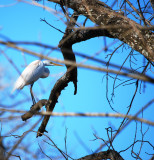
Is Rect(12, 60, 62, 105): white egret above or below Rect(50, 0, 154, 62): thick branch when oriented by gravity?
above

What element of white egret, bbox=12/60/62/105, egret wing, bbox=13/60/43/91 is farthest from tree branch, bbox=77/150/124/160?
egret wing, bbox=13/60/43/91

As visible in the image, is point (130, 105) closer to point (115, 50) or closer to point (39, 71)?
point (115, 50)

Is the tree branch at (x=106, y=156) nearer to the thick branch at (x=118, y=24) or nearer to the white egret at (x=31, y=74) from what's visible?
the thick branch at (x=118, y=24)

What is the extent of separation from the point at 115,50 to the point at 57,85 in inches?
26.7

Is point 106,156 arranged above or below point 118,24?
below

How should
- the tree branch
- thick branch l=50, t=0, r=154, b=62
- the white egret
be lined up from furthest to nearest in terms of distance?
the white egret < the tree branch < thick branch l=50, t=0, r=154, b=62

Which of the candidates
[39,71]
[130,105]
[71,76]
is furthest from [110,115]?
[39,71]

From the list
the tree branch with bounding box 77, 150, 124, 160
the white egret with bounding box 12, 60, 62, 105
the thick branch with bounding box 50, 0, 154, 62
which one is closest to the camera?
the thick branch with bounding box 50, 0, 154, 62

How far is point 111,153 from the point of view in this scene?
2039 mm

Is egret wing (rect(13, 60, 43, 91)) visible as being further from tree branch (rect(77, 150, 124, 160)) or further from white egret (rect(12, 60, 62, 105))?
tree branch (rect(77, 150, 124, 160))

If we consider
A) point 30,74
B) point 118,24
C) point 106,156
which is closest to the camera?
point 118,24

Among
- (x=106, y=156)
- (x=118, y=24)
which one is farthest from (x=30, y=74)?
(x=118, y=24)

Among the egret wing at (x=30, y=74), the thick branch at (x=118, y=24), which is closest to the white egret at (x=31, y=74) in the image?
the egret wing at (x=30, y=74)

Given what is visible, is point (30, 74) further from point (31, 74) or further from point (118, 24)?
point (118, 24)
